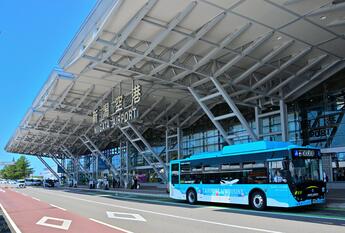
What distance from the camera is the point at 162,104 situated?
37.9 m

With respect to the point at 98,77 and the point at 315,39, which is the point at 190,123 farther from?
the point at 315,39

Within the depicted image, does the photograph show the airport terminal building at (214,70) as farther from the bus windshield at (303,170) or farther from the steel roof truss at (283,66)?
the bus windshield at (303,170)

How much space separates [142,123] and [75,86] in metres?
10.1

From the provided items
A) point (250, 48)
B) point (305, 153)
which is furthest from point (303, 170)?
point (250, 48)

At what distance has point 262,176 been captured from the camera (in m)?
17.1

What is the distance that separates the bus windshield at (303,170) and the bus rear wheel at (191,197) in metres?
6.84

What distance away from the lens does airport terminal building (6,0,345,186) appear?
18578 mm

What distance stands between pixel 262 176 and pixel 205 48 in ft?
29.8

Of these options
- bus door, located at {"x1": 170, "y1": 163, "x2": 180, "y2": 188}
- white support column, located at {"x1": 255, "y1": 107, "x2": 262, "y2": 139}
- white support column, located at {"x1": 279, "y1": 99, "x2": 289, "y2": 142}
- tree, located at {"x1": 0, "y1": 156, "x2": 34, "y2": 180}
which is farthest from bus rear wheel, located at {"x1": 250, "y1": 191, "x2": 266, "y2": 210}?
tree, located at {"x1": 0, "y1": 156, "x2": 34, "y2": 180}

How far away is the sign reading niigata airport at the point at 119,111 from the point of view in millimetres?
26234

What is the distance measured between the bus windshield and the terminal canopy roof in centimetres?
692

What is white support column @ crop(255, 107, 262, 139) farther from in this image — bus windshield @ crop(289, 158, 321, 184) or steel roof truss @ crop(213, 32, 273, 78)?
bus windshield @ crop(289, 158, 321, 184)

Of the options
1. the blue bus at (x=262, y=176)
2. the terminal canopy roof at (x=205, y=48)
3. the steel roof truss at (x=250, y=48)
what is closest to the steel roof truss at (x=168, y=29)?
the terminal canopy roof at (x=205, y=48)

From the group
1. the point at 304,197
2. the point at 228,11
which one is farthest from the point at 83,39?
the point at 304,197
